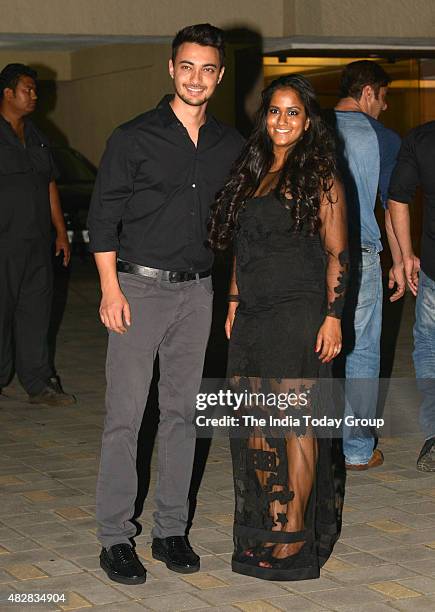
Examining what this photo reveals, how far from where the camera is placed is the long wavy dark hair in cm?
508

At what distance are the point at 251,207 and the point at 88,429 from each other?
324cm

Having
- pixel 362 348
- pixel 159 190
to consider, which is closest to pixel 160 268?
pixel 159 190

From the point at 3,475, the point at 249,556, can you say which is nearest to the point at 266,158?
the point at 249,556

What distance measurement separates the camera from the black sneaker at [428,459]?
6910 mm

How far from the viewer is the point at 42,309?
8.84m

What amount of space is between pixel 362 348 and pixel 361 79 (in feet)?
4.64

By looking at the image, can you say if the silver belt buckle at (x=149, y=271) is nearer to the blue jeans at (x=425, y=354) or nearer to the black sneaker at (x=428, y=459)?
the blue jeans at (x=425, y=354)

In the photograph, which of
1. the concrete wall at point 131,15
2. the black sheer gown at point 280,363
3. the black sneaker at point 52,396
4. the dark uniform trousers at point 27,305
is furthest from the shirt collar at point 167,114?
the concrete wall at point 131,15

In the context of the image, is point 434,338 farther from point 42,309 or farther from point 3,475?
point 42,309

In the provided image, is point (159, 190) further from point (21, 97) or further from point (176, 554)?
Result: point (21, 97)

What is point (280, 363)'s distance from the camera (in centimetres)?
520

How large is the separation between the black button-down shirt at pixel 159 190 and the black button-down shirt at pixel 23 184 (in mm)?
3414

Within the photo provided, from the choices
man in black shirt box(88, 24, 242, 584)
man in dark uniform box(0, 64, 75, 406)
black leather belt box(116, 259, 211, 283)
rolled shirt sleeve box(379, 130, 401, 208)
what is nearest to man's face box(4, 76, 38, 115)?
man in dark uniform box(0, 64, 75, 406)

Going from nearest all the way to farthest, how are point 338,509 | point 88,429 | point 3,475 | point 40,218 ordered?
point 338,509 → point 3,475 → point 88,429 → point 40,218
